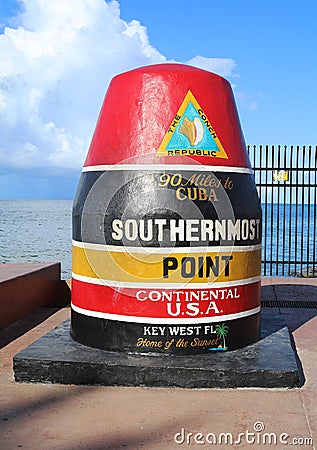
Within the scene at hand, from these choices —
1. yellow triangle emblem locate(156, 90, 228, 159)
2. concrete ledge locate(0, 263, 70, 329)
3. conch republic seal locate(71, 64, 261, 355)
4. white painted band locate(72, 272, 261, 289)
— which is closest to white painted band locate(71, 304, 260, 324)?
conch republic seal locate(71, 64, 261, 355)

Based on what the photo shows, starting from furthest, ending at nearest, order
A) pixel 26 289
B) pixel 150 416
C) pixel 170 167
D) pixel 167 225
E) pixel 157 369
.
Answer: pixel 26 289, pixel 170 167, pixel 167 225, pixel 157 369, pixel 150 416

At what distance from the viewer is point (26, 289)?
8445mm

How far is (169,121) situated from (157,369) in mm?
2360

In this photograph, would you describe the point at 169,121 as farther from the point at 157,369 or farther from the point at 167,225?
the point at 157,369

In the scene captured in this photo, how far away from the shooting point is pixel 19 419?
450cm

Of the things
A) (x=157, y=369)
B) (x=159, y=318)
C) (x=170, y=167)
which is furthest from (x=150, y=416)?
(x=170, y=167)

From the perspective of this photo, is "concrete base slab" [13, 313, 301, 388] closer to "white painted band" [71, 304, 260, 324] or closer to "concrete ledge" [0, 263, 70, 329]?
"white painted band" [71, 304, 260, 324]

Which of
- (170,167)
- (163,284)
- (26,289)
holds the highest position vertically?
(170,167)

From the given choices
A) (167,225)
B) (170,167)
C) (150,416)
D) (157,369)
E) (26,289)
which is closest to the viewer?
(150,416)

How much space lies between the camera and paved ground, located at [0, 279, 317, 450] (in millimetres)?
4117

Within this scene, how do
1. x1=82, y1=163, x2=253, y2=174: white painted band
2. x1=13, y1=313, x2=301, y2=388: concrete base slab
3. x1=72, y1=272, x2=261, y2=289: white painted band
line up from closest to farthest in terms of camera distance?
1. x1=13, y1=313, x2=301, y2=388: concrete base slab
2. x1=72, y1=272, x2=261, y2=289: white painted band
3. x1=82, y1=163, x2=253, y2=174: white painted band

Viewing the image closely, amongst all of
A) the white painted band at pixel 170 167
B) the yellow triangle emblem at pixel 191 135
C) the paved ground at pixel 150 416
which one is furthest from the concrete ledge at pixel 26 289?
the yellow triangle emblem at pixel 191 135

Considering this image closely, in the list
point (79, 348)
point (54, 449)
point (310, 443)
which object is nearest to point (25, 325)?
point (79, 348)

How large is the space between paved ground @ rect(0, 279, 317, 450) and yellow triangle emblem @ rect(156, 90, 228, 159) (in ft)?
7.31
